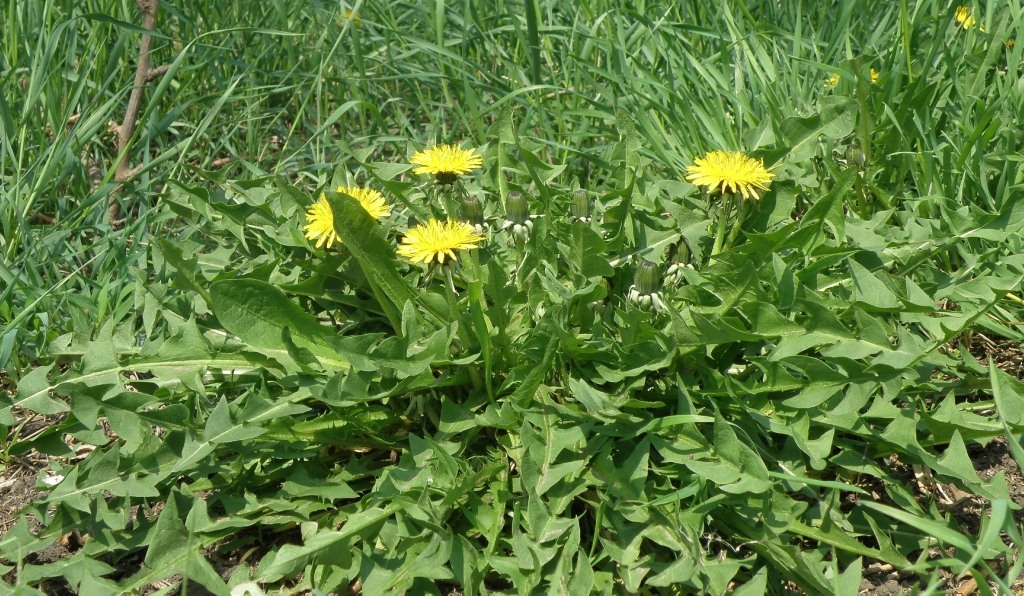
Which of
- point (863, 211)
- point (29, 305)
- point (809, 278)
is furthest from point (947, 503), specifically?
point (29, 305)

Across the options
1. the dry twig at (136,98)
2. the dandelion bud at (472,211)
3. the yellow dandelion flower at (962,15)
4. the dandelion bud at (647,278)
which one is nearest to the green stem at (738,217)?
the dandelion bud at (647,278)

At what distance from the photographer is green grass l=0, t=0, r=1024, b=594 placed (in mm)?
1881

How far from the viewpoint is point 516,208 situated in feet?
7.28

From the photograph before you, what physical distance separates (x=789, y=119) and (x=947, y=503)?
3.19ft

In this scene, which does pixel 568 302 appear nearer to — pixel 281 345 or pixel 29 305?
pixel 281 345

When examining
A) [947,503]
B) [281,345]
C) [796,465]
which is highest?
[281,345]

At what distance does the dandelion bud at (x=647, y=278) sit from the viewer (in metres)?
2.04

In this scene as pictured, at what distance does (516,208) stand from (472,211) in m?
0.10

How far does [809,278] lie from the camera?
7.11 ft

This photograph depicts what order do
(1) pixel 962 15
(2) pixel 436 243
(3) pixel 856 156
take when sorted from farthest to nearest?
1. (1) pixel 962 15
2. (3) pixel 856 156
3. (2) pixel 436 243

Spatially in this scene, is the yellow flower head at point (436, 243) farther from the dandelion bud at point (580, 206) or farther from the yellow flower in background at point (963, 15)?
the yellow flower in background at point (963, 15)

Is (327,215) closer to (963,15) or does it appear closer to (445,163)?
(445,163)

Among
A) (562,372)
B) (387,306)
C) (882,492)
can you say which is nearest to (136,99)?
(387,306)

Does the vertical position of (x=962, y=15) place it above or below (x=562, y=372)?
above
